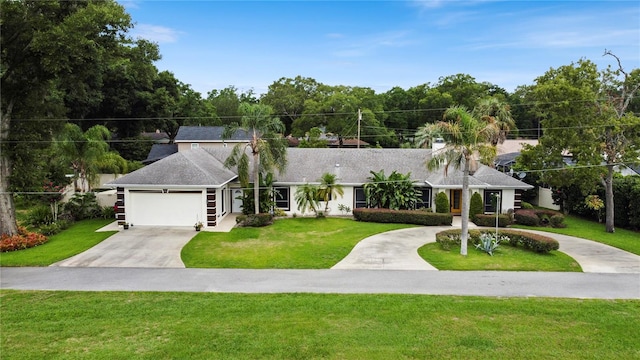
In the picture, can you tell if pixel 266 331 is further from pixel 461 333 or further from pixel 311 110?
pixel 311 110

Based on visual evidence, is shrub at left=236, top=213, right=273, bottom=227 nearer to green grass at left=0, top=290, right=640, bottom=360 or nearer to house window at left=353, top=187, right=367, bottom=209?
house window at left=353, top=187, right=367, bottom=209

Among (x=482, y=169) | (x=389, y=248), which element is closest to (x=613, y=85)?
(x=482, y=169)

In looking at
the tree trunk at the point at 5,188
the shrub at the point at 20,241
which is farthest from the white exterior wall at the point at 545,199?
the tree trunk at the point at 5,188

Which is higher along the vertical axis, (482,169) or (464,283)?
(482,169)

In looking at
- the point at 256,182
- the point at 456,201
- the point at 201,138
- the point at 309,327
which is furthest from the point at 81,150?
the point at 456,201

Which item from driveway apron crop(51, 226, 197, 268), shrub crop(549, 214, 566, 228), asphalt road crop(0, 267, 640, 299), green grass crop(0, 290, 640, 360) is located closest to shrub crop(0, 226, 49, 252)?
driveway apron crop(51, 226, 197, 268)

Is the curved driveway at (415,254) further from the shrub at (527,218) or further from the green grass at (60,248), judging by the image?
the green grass at (60,248)
